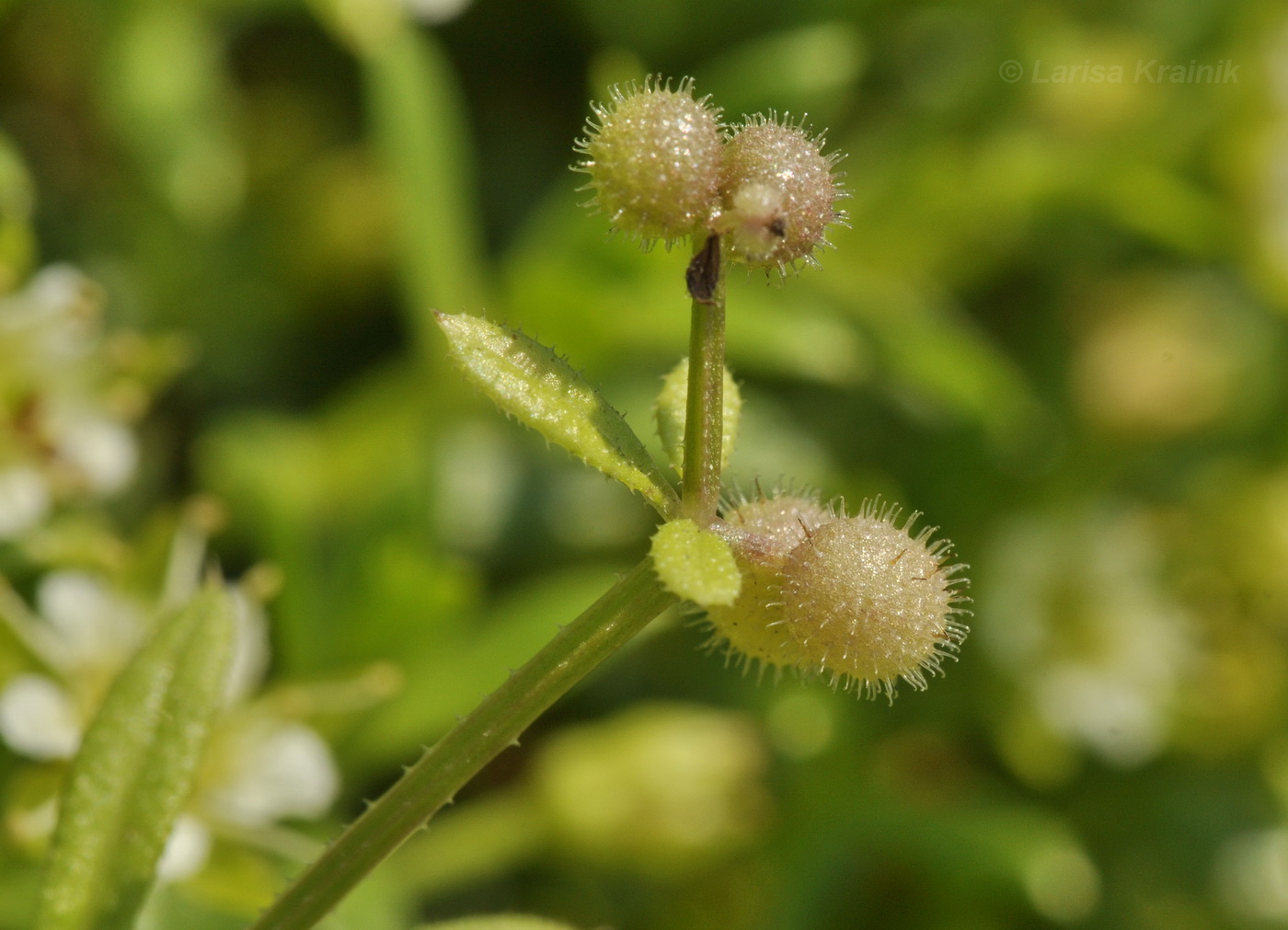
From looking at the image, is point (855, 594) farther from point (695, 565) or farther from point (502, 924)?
point (502, 924)

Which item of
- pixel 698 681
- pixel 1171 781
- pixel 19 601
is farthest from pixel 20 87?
pixel 1171 781

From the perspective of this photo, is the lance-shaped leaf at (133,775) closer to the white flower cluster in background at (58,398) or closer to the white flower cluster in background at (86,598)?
the white flower cluster in background at (86,598)

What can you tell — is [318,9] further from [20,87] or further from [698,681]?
[698,681]

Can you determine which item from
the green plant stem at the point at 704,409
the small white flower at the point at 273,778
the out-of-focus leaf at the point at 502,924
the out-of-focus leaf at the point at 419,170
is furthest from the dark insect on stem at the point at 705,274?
the out-of-focus leaf at the point at 419,170

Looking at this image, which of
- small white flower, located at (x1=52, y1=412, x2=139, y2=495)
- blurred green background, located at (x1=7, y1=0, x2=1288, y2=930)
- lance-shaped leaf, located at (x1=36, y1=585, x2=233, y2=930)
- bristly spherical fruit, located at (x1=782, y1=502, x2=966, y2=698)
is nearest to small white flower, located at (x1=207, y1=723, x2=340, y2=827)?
blurred green background, located at (x1=7, y1=0, x2=1288, y2=930)

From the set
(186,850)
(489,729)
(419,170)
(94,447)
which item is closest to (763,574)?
(489,729)
